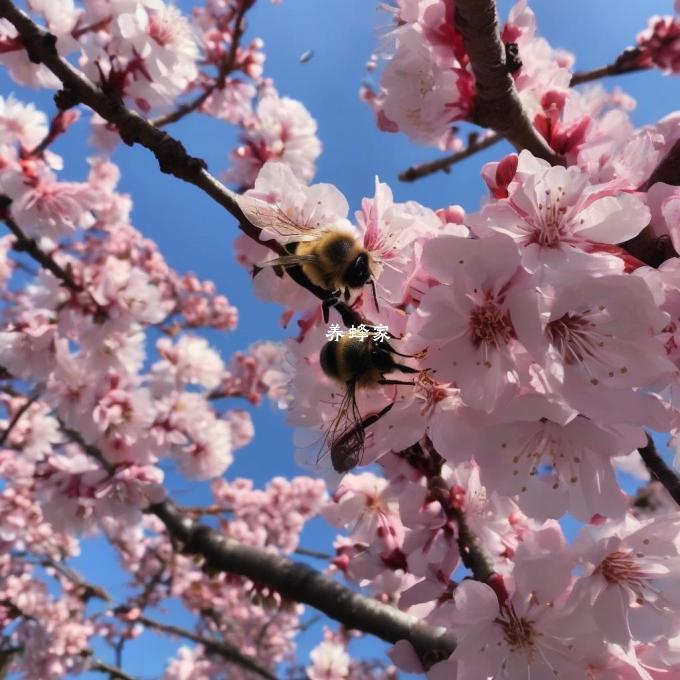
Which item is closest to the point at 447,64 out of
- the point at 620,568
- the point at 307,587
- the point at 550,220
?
the point at 550,220

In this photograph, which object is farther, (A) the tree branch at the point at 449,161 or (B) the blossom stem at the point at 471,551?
(A) the tree branch at the point at 449,161

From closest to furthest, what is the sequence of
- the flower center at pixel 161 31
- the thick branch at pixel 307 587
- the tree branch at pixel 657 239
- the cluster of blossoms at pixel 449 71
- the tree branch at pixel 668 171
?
1. the tree branch at pixel 657 239
2. the tree branch at pixel 668 171
3. the cluster of blossoms at pixel 449 71
4. the thick branch at pixel 307 587
5. the flower center at pixel 161 31

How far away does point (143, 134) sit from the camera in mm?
1538

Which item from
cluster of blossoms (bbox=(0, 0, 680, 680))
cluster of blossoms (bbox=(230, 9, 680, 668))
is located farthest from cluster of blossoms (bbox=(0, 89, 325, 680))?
cluster of blossoms (bbox=(230, 9, 680, 668))

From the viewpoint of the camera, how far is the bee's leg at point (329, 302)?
143cm

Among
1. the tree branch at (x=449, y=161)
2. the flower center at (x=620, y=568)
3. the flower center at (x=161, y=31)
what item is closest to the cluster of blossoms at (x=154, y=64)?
the flower center at (x=161, y=31)

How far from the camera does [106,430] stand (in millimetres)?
3346

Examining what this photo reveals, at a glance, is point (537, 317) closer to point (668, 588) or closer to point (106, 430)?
point (668, 588)

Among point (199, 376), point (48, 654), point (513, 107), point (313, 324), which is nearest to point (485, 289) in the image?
point (313, 324)

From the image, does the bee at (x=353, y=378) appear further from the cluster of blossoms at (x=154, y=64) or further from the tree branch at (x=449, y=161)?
the tree branch at (x=449, y=161)

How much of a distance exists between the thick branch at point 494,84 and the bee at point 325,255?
0.61m

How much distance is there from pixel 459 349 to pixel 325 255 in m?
0.41

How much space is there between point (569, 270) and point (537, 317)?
0.35ft

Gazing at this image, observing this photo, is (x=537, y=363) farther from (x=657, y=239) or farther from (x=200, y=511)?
(x=200, y=511)
